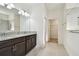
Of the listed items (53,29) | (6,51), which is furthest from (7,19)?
(53,29)

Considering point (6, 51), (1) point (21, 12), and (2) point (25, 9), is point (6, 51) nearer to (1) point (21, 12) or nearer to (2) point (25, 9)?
(1) point (21, 12)

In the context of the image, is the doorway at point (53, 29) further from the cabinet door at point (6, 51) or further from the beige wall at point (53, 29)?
the cabinet door at point (6, 51)

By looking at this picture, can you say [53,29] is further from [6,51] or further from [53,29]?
[6,51]

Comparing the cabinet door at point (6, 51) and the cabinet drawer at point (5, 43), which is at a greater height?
the cabinet drawer at point (5, 43)

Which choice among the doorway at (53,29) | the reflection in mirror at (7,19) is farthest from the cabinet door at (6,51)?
the doorway at (53,29)

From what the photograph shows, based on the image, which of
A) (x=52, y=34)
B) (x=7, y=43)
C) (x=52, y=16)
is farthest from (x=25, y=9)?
(x=52, y=34)

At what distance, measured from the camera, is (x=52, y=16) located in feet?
30.0

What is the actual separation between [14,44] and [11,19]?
1797 millimetres

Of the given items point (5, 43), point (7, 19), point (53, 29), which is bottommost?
point (5, 43)

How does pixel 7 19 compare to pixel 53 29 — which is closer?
pixel 7 19

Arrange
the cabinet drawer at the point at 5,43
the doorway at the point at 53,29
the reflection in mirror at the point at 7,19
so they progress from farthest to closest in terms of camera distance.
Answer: the doorway at the point at 53,29, the reflection in mirror at the point at 7,19, the cabinet drawer at the point at 5,43

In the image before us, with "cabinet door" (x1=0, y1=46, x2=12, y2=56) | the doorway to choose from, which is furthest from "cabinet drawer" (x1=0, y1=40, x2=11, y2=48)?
the doorway

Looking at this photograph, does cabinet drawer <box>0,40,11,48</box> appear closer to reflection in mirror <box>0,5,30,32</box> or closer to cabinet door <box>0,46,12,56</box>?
cabinet door <box>0,46,12,56</box>

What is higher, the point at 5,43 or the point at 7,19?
the point at 7,19
